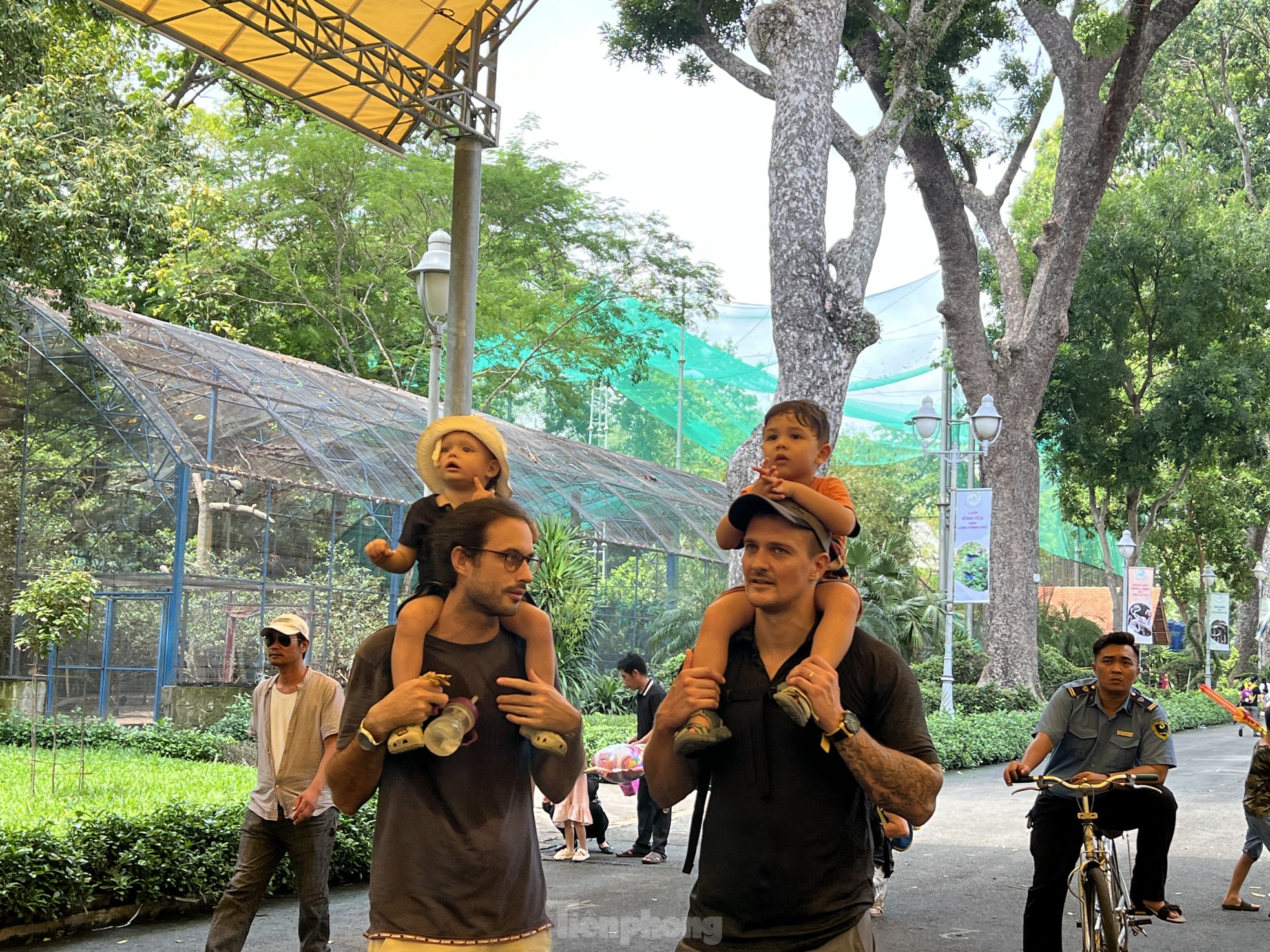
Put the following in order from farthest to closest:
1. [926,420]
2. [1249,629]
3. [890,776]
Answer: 1. [1249,629]
2. [926,420]
3. [890,776]

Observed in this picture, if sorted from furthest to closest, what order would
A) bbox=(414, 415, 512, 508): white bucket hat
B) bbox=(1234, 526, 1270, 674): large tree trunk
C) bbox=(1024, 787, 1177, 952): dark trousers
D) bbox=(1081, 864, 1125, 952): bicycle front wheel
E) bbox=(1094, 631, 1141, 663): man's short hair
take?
bbox=(1234, 526, 1270, 674): large tree trunk
bbox=(1094, 631, 1141, 663): man's short hair
bbox=(1081, 864, 1125, 952): bicycle front wheel
bbox=(1024, 787, 1177, 952): dark trousers
bbox=(414, 415, 512, 508): white bucket hat

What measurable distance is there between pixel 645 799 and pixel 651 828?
0.25 m

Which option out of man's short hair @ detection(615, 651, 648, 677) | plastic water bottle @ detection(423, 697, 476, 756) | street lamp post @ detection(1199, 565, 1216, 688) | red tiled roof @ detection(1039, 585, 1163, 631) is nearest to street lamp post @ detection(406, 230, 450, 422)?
man's short hair @ detection(615, 651, 648, 677)

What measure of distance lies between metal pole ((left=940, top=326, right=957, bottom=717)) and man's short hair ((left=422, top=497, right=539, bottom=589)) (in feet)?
58.0

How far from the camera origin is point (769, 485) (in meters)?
3.51

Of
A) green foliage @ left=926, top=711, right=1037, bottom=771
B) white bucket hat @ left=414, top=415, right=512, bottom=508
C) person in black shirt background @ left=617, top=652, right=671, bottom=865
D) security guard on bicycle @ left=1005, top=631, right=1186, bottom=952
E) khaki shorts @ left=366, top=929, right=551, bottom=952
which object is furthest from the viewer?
green foliage @ left=926, top=711, right=1037, bottom=771

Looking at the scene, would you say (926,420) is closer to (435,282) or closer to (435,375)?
(435,375)

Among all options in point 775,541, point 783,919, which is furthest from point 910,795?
point 775,541

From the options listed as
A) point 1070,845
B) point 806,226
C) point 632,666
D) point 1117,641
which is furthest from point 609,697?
point 1070,845

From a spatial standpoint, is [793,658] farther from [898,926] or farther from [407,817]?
[898,926]

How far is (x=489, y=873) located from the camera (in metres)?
3.14

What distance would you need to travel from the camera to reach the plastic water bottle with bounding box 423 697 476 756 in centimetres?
297

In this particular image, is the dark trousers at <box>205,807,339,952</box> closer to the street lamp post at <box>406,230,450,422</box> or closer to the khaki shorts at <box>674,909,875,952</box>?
the khaki shorts at <box>674,909,875,952</box>

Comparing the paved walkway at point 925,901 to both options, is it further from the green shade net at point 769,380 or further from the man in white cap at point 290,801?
the green shade net at point 769,380
